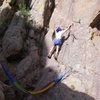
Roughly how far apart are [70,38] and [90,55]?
5.07 ft

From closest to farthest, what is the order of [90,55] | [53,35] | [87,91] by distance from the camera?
1. [87,91]
2. [90,55]
3. [53,35]

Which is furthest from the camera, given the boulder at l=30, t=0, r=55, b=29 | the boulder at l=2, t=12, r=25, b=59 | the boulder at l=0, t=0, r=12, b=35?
the boulder at l=30, t=0, r=55, b=29

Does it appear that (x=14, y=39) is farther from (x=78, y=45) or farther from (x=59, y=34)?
(x=78, y=45)

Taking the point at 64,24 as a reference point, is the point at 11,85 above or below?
below

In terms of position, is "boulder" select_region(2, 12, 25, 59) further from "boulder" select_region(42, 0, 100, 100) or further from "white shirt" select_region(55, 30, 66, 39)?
"white shirt" select_region(55, 30, 66, 39)

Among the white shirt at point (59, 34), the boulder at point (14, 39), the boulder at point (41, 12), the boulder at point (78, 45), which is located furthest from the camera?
the boulder at point (41, 12)

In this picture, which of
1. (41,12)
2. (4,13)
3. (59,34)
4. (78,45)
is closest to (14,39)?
(59,34)

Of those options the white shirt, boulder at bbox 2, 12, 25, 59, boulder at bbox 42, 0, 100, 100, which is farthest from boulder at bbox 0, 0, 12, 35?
the white shirt

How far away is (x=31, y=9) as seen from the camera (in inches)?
453

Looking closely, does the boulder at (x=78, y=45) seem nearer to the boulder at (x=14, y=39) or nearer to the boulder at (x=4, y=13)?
the boulder at (x=14, y=39)

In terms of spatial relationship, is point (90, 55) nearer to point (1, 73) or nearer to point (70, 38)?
point (70, 38)

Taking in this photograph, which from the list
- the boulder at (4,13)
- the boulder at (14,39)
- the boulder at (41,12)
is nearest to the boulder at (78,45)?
the boulder at (41,12)

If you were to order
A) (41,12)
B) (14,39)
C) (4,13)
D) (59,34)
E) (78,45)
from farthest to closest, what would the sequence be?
(41,12) < (4,13) < (59,34) < (78,45) < (14,39)

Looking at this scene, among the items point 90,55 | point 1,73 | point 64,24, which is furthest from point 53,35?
point 1,73
